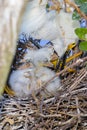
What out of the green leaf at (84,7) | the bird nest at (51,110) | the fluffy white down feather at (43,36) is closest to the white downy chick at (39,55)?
the fluffy white down feather at (43,36)

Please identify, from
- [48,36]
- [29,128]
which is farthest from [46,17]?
[29,128]

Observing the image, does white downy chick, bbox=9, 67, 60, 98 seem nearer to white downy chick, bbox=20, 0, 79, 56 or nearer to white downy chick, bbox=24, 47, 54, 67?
white downy chick, bbox=24, 47, 54, 67

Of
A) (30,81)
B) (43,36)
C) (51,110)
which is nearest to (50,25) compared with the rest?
(43,36)

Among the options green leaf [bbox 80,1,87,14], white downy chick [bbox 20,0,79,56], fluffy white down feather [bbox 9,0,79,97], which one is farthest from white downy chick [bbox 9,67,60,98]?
green leaf [bbox 80,1,87,14]

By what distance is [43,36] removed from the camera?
135 cm

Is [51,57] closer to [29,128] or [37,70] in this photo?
[37,70]

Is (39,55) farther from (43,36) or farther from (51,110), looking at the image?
(51,110)

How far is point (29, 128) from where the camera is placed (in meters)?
1.15

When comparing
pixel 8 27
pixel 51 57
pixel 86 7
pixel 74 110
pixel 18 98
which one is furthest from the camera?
pixel 51 57

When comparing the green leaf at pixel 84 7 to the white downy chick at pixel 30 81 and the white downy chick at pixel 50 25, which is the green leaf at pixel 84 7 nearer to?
the white downy chick at pixel 50 25

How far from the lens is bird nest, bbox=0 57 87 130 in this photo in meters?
1.15

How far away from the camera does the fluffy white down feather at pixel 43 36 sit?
1.31 m

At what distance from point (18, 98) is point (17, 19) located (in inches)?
37.0

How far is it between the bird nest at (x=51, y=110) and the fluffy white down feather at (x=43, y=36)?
0.07m
